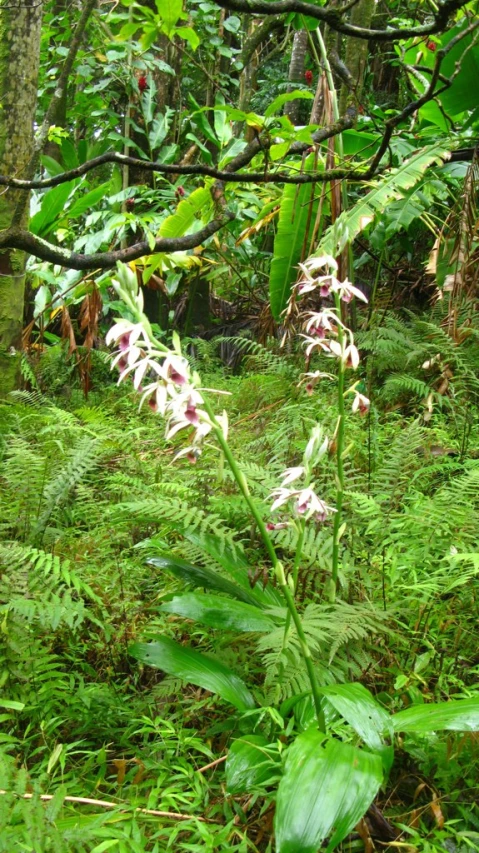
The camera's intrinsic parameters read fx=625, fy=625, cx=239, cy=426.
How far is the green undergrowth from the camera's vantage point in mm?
1406

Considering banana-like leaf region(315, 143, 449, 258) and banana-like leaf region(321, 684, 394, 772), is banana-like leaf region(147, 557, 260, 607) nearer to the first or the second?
banana-like leaf region(321, 684, 394, 772)

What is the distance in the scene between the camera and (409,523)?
91.7 inches

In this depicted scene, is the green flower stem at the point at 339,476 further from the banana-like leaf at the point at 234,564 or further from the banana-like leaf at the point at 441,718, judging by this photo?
the banana-like leaf at the point at 441,718

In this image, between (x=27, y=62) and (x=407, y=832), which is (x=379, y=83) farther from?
(x=407, y=832)

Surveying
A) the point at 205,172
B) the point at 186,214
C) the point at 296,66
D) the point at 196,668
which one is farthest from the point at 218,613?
the point at 296,66

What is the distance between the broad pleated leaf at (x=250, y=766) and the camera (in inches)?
53.2

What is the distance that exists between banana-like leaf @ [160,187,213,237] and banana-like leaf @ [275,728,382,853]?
3.55 metres

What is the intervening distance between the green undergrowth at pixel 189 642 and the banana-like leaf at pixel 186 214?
1889 millimetres

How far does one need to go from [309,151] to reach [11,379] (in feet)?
7.58

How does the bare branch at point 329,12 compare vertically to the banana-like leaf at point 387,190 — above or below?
above

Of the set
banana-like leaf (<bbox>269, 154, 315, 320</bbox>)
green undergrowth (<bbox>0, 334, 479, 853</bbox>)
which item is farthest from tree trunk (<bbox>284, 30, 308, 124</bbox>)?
green undergrowth (<bbox>0, 334, 479, 853</bbox>)

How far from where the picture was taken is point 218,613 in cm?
166

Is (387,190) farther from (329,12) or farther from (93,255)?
(329,12)

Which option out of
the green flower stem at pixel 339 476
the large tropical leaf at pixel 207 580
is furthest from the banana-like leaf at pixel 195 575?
the green flower stem at pixel 339 476
